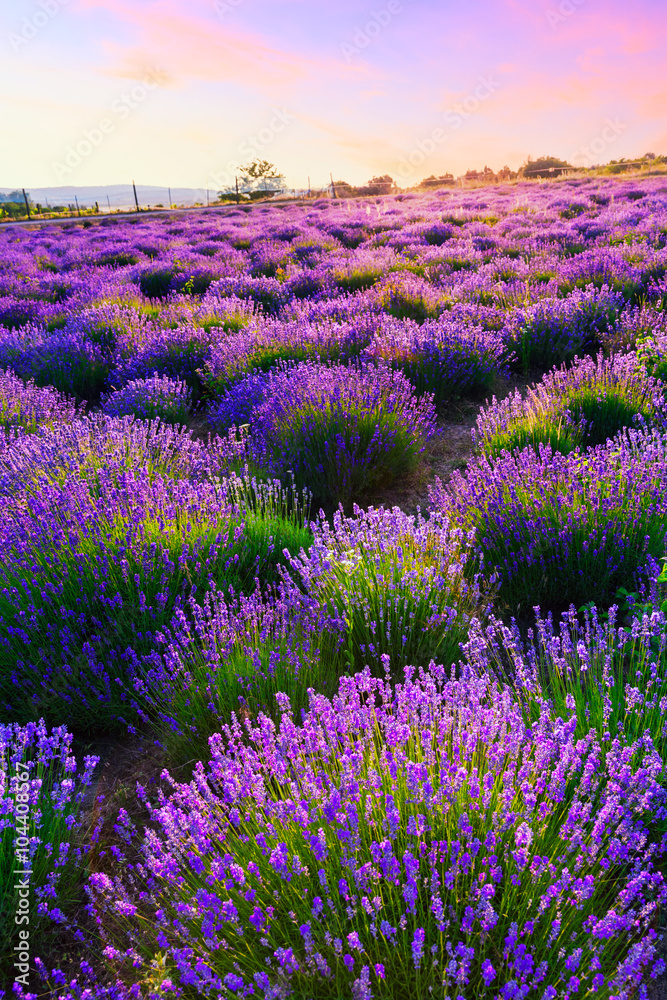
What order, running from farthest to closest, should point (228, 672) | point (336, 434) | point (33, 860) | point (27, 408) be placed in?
point (27, 408) < point (336, 434) < point (228, 672) < point (33, 860)

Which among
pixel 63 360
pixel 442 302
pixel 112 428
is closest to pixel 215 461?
pixel 112 428

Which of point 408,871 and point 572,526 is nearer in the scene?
point 408,871

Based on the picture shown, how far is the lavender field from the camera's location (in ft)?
4.46

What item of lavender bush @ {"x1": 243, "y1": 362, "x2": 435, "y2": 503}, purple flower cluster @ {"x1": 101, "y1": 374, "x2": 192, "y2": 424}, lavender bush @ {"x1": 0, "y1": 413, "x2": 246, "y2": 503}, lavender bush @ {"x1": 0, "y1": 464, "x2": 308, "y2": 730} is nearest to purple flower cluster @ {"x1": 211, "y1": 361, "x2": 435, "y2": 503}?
lavender bush @ {"x1": 243, "y1": 362, "x2": 435, "y2": 503}

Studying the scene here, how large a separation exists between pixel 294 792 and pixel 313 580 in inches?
56.2

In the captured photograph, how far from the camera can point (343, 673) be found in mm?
2475

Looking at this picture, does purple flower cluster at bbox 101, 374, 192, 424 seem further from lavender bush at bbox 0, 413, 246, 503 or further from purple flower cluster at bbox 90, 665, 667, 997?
purple flower cluster at bbox 90, 665, 667, 997

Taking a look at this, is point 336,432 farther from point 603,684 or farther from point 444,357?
point 603,684

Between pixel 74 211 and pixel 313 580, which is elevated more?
pixel 74 211

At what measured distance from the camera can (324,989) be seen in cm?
132

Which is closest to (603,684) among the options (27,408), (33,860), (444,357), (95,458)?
(33,860)

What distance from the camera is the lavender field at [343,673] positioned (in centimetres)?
136

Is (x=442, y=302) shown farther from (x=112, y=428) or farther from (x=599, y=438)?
(x=112, y=428)

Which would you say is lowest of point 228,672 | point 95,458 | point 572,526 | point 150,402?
point 228,672
